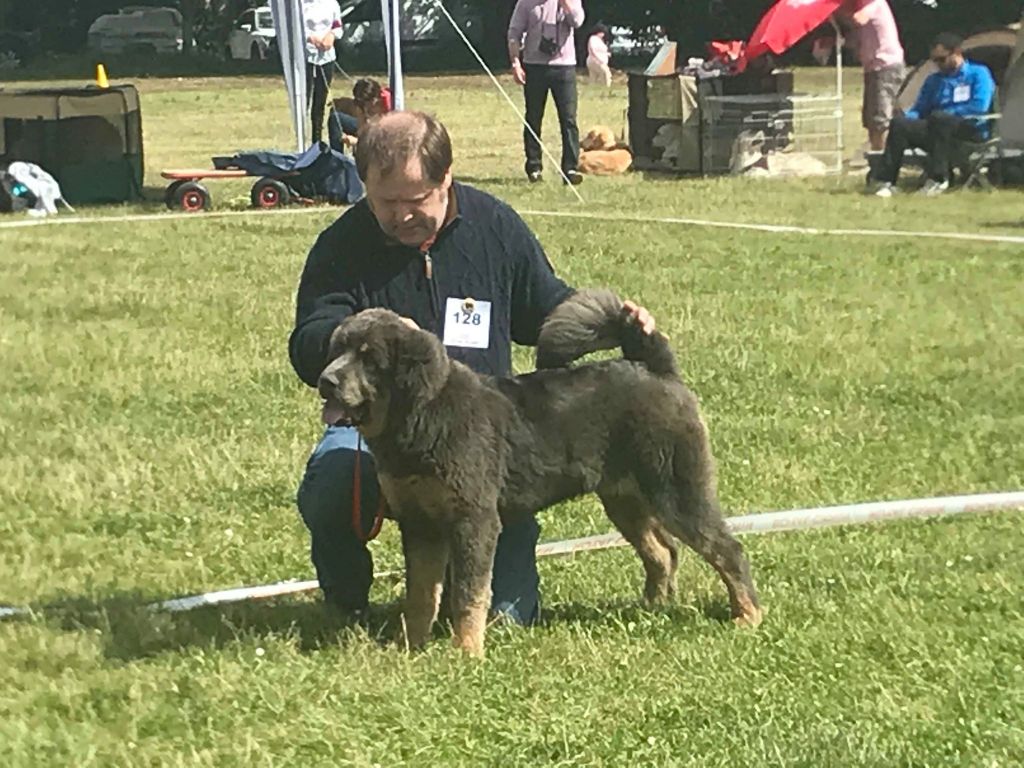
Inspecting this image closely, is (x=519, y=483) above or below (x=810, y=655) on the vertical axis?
above

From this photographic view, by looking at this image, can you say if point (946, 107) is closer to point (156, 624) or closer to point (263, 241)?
point (263, 241)

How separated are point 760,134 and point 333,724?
47.4ft

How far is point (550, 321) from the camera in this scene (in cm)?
475

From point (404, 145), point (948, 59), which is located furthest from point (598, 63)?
point (404, 145)

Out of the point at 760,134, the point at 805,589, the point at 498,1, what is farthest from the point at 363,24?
the point at 805,589

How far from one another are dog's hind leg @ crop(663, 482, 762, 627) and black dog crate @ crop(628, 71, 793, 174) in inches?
526

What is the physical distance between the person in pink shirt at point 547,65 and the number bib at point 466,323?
11615 mm

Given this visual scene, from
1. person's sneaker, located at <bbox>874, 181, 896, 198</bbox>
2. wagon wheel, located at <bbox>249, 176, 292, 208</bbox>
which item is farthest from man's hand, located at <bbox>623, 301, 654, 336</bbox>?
person's sneaker, located at <bbox>874, 181, 896, 198</bbox>

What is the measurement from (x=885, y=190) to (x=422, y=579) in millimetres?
12153

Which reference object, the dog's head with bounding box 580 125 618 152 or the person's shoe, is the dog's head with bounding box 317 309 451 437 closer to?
the person's shoe

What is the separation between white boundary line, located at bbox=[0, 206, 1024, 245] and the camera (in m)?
12.7

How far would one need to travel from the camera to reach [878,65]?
729 inches

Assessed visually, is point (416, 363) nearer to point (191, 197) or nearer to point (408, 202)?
point (408, 202)

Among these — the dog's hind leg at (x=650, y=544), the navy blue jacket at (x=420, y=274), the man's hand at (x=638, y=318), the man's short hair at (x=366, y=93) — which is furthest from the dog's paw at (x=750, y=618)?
the man's short hair at (x=366, y=93)
